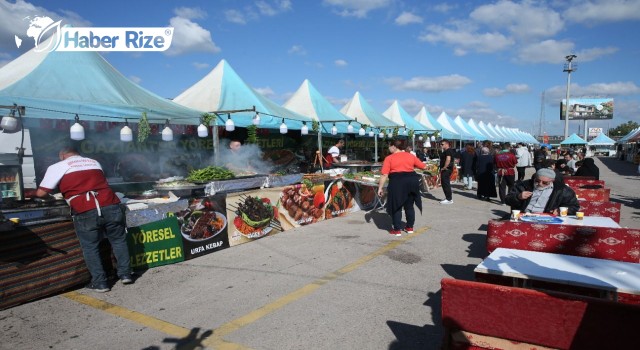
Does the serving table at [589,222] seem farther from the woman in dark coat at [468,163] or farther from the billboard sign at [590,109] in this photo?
the billboard sign at [590,109]

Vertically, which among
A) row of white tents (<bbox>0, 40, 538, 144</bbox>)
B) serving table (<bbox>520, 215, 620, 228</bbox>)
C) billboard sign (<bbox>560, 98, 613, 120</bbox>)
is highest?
billboard sign (<bbox>560, 98, 613, 120</bbox>)

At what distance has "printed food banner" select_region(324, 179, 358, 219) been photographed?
8.95 metres

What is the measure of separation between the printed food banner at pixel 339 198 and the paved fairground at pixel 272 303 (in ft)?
7.50

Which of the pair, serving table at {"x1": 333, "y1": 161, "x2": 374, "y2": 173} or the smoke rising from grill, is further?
serving table at {"x1": 333, "y1": 161, "x2": 374, "y2": 173}

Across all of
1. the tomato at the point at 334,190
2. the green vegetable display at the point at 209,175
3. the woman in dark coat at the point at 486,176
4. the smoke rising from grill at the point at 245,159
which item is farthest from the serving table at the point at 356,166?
the green vegetable display at the point at 209,175

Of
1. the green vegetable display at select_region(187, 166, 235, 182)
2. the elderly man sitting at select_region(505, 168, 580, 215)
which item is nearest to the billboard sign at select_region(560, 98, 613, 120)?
the elderly man sitting at select_region(505, 168, 580, 215)

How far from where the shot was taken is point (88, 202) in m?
4.56

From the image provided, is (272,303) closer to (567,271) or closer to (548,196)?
(567,271)

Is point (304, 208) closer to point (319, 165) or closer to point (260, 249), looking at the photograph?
point (260, 249)

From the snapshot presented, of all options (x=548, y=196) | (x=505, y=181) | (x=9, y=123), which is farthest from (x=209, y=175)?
(x=505, y=181)

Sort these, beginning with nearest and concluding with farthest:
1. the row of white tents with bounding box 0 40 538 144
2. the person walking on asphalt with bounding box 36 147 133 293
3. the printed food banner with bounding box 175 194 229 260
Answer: the person walking on asphalt with bounding box 36 147 133 293, the printed food banner with bounding box 175 194 229 260, the row of white tents with bounding box 0 40 538 144

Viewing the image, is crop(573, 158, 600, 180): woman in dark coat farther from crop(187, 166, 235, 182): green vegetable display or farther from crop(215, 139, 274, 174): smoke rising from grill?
crop(187, 166, 235, 182): green vegetable display

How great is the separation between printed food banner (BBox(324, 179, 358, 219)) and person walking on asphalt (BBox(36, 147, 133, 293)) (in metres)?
4.94

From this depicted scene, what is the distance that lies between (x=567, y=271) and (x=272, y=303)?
8.94 ft
